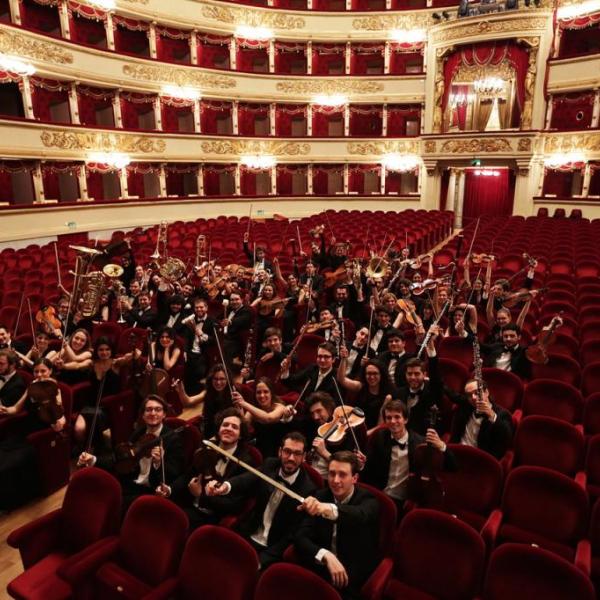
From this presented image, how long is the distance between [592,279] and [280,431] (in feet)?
17.7

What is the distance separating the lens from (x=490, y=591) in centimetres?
213


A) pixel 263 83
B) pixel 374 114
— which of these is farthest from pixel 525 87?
pixel 263 83

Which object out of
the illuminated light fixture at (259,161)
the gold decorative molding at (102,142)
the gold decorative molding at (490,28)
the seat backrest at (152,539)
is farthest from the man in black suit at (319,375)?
the gold decorative molding at (490,28)

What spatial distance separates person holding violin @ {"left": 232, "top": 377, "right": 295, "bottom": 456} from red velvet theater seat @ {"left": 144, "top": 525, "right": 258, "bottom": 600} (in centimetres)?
107

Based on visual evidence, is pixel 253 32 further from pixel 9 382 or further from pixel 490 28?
pixel 9 382

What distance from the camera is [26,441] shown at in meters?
3.50

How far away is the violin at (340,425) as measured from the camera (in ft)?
9.45

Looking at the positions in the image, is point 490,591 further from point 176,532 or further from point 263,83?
point 263,83

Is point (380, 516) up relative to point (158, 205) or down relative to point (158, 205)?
down

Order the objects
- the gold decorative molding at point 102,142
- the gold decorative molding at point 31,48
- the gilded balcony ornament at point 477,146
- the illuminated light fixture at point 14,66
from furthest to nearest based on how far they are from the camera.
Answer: the gilded balcony ornament at point 477,146, the gold decorative molding at point 102,142, the gold decorative molding at point 31,48, the illuminated light fixture at point 14,66

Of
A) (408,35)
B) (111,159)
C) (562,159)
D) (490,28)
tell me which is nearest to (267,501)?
(111,159)

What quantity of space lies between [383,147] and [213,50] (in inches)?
248

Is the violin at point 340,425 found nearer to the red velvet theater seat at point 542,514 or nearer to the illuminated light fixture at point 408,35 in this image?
the red velvet theater seat at point 542,514

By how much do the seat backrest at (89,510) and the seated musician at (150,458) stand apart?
5.4 inches
